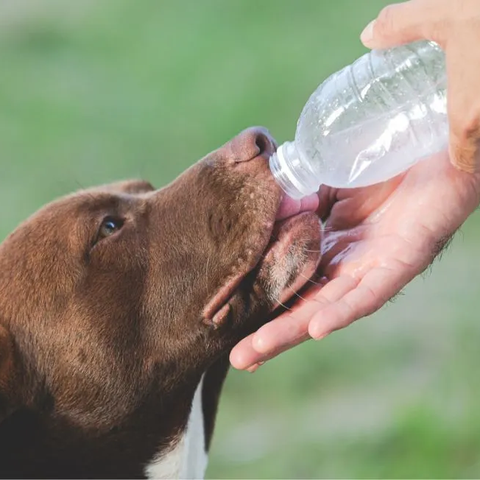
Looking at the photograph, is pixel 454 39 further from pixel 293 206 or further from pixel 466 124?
pixel 293 206

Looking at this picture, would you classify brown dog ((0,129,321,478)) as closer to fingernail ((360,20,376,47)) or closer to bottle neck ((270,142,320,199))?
bottle neck ((270,142,320,199))

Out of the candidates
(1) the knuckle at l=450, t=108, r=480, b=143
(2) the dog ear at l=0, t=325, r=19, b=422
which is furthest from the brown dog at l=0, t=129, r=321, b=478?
(1) the knuckle at l=450, t=108, r=480, b=143

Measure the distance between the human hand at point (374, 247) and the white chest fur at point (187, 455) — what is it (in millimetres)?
567

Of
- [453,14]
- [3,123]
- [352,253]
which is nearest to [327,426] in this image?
[352,253]

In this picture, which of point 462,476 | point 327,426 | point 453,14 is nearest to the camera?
point 453,14

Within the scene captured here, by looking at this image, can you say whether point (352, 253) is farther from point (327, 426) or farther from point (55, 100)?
point (55, 100)

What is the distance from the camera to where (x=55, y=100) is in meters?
9.30

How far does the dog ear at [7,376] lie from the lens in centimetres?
311

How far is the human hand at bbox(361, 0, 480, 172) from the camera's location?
8.41 ft

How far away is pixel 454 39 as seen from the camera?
8.55ft

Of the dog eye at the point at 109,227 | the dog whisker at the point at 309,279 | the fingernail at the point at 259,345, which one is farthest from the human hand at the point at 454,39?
the dog eye at the point at 109,227

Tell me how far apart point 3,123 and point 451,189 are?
6563mm

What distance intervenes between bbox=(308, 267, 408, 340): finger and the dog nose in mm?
493

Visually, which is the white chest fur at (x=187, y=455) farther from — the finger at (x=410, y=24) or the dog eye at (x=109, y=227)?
the finger at (x=410, y=24)
